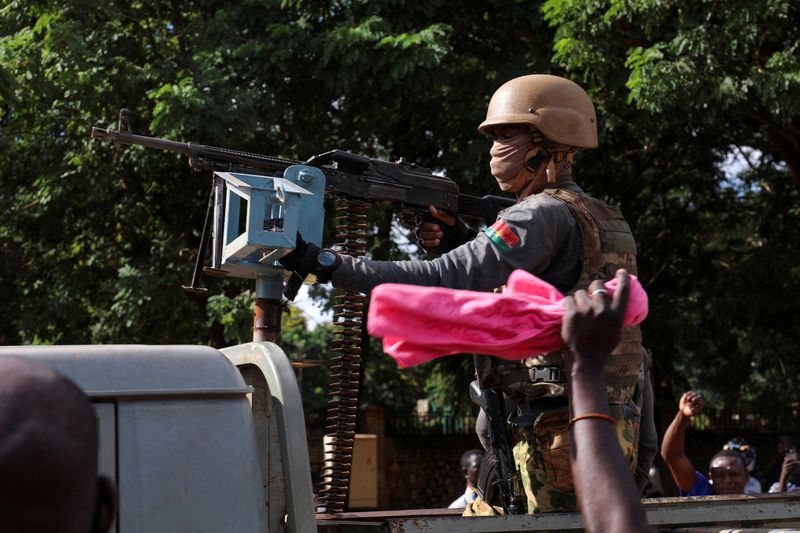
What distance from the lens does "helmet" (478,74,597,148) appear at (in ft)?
12.1

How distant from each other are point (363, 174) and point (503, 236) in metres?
0.99

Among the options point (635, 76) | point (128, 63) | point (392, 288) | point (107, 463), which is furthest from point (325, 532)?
point (128, 63)

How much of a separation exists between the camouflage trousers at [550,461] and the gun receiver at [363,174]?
1206mm

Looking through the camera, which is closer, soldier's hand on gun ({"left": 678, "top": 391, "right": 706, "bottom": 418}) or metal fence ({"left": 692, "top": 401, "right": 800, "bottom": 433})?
soldier's hand on gun ({"left": 678, "top": 391, "right": 706, "bottom": 418})

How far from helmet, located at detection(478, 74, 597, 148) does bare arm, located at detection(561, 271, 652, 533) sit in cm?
198

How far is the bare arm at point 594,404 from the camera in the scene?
5.42 feet

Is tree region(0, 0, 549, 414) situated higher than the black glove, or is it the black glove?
tree region(0, 0, 549, 414)

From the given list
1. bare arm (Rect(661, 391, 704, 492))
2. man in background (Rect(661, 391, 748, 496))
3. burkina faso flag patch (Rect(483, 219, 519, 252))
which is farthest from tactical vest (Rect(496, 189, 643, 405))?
bare arm (Rect(661, 391, 704, 492))

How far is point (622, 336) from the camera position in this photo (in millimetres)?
3494

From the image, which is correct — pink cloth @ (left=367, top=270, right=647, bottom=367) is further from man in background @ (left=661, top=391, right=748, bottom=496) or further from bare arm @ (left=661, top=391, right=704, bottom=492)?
bare arm @ (left=661, top=391, right=704, bottom=492)

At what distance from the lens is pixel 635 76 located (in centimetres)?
1027

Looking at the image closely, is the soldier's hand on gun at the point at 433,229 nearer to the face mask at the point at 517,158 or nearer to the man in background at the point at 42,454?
the face mask at the point at 517,158

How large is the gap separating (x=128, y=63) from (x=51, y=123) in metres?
1.40

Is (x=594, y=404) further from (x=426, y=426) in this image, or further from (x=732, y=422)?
(x=732, y=422)
